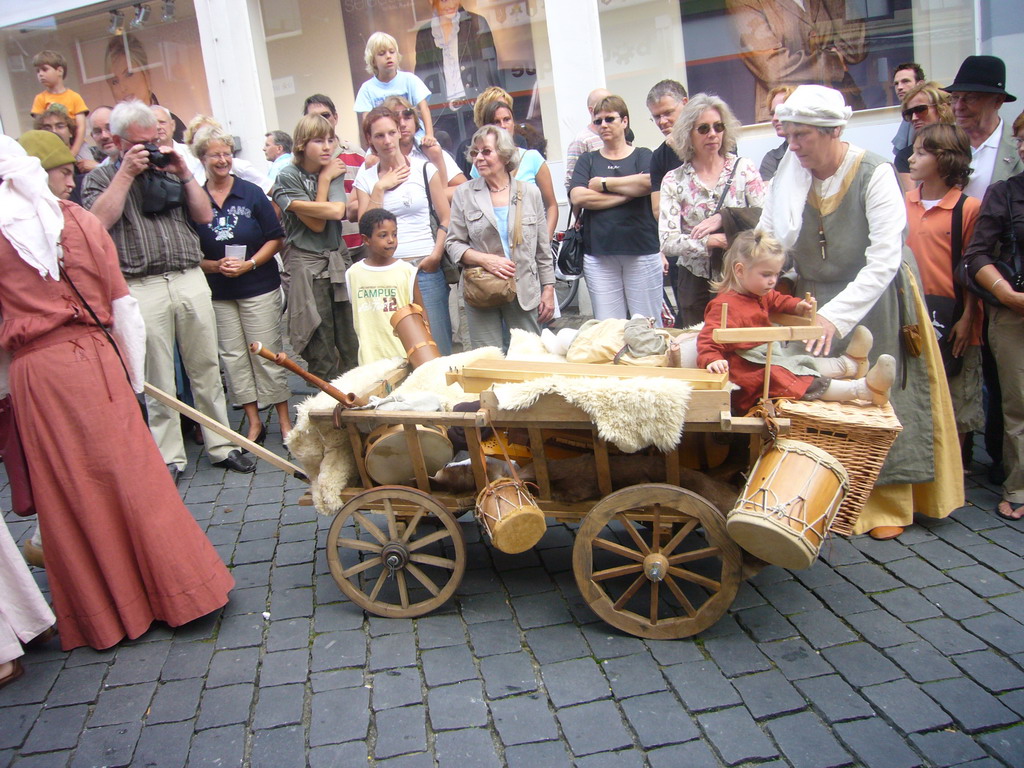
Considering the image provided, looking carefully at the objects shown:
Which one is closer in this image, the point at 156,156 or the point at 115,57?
the point at 156,156

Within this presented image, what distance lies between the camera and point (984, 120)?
5.29 metres

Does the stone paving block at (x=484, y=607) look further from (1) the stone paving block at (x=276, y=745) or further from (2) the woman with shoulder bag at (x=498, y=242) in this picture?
(2) the woman with shoulder bag at (x=498, y=242)

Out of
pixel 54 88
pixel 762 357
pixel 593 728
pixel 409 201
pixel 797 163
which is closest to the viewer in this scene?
pixel 593 728

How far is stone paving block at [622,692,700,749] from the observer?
299 centimetres

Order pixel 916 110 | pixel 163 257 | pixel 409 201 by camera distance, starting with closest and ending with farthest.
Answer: pixel 163 257
pixel 916 110
pixel 409 201

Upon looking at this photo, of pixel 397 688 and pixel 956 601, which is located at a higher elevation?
pixel 397 688

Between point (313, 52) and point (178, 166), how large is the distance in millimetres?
6063

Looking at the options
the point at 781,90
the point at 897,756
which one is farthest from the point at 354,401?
the point at 781,90

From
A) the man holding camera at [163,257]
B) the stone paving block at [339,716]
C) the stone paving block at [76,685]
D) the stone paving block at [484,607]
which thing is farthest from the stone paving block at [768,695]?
the man holding camera at [163,257]

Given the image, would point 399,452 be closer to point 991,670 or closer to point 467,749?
point 467,749

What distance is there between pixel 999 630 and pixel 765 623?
2.92 ft

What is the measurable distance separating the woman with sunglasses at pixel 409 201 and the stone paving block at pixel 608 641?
285 cm

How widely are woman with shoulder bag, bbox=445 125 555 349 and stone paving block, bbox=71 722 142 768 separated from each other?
3.25 metres

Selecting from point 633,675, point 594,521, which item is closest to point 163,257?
point 594,521
